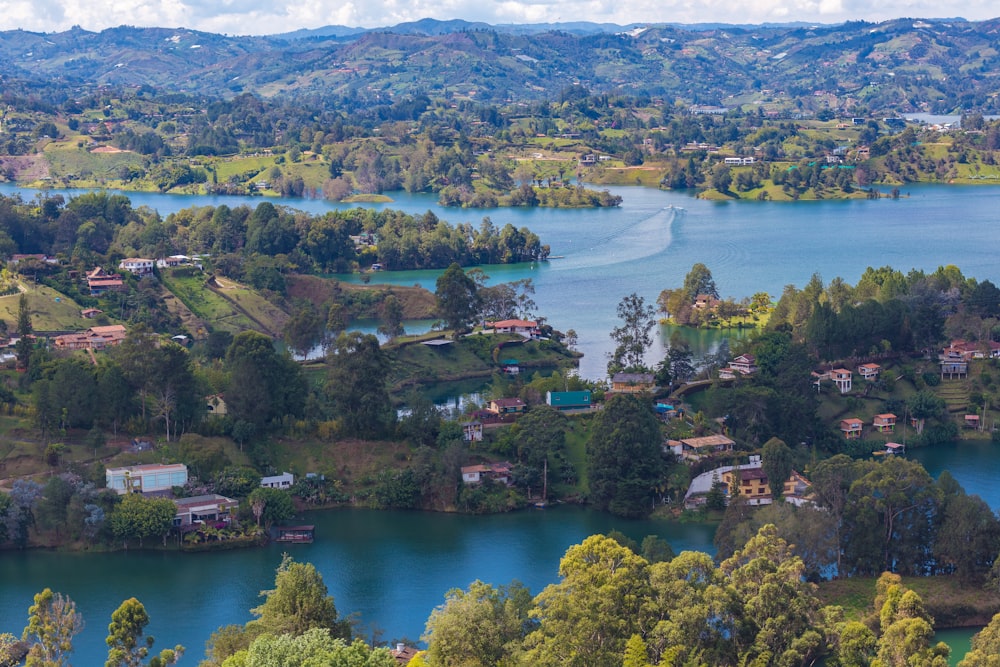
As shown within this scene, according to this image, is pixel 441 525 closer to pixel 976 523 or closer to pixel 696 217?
pixel 976 523

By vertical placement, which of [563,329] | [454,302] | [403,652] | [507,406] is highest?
[454,302]

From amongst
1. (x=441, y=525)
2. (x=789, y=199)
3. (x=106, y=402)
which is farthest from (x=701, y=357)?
(x=789, y=199)

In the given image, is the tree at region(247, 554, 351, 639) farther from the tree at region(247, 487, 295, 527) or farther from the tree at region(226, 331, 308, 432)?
the tree at region(226, 331, 308, 432)

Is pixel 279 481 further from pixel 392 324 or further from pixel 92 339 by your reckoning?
pixel 392 324

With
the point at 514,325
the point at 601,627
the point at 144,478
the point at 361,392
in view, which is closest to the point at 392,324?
the point at 514,325

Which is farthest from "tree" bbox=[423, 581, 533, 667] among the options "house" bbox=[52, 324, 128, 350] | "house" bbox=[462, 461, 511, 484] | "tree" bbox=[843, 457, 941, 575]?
"house" bbox=[52, 324, 128, 350]

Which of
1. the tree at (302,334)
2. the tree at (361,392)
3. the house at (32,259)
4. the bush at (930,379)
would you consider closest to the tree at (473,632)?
the tree at (361,392)
